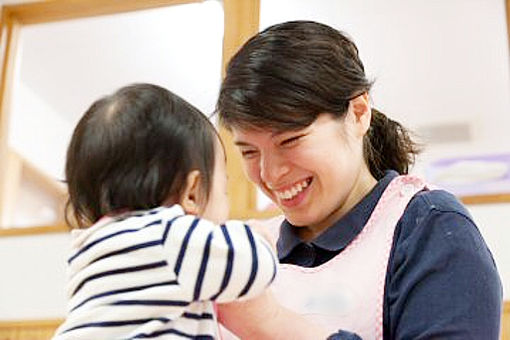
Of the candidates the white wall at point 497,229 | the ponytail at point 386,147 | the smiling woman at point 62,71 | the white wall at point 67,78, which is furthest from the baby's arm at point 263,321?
the white wall at point 67,78

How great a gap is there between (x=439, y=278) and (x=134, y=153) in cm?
37

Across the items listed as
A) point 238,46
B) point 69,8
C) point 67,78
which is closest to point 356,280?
point 238,46

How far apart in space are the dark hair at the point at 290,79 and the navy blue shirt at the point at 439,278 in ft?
0.62

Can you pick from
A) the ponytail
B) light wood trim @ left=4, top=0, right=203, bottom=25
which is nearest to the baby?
the ponytail

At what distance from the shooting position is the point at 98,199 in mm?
814

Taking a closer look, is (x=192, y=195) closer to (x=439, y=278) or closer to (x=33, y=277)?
(x=439, y=278)

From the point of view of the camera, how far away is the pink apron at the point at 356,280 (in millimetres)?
950

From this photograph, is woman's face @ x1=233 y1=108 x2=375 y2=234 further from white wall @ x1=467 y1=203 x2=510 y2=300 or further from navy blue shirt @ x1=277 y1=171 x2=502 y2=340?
white wall @ x1=467 y1=203 x2=510 y2=300

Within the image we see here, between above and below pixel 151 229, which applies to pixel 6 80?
below

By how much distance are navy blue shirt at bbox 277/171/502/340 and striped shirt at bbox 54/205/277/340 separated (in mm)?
179

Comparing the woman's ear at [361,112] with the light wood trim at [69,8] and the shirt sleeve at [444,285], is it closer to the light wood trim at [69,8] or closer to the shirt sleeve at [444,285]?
the shirt sleeve at [444,285]

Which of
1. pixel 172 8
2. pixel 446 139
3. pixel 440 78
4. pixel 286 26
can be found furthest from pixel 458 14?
pixel 286 26

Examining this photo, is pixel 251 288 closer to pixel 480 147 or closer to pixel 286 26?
pixel 286 26

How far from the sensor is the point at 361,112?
43.2 inches
